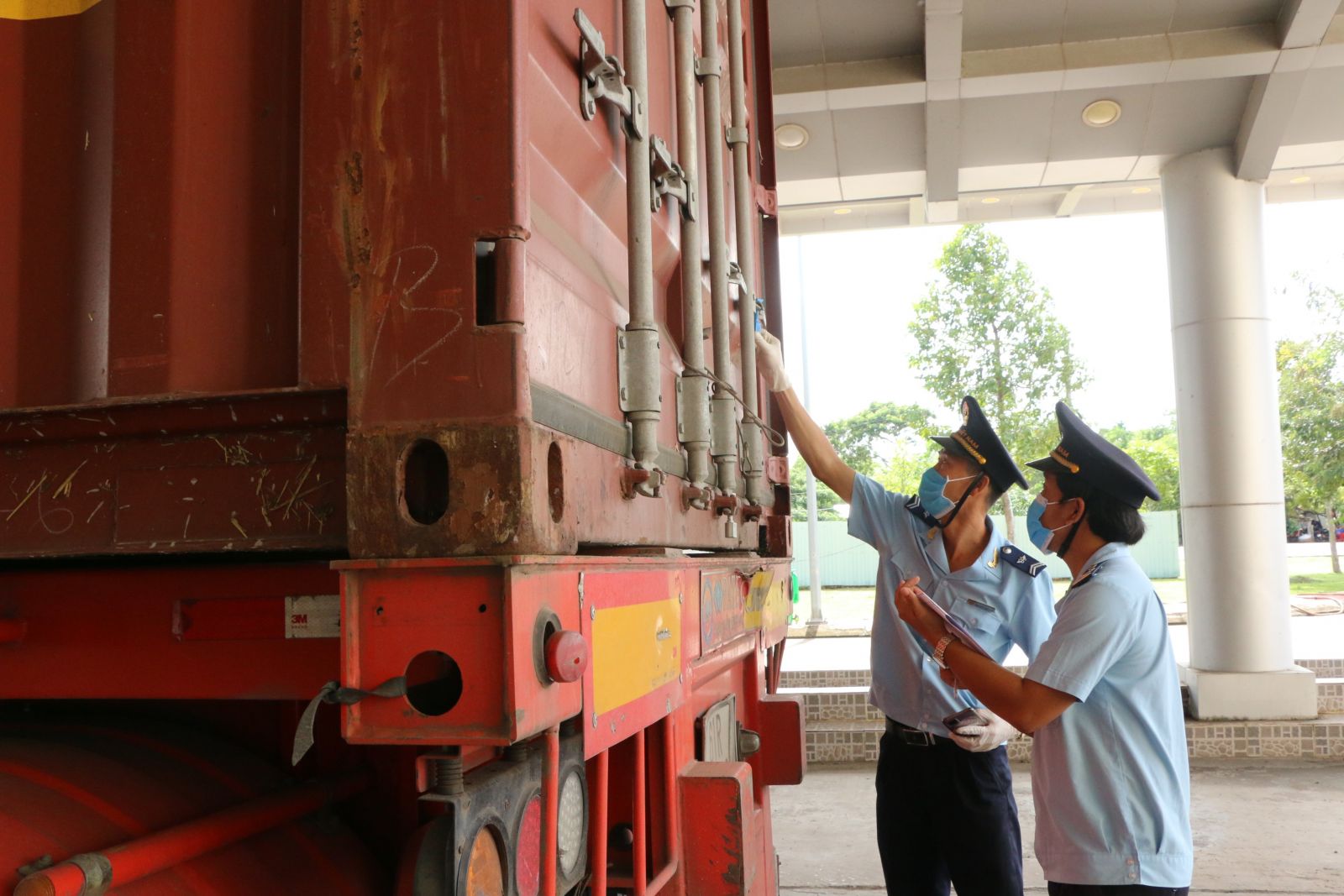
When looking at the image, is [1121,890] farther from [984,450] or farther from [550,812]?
[550,812]

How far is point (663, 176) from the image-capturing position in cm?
198

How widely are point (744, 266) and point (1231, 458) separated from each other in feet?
16.7

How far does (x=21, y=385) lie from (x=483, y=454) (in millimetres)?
651

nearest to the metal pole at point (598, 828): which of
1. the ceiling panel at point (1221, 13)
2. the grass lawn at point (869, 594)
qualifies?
the ceiling panel at point (1221, 13)

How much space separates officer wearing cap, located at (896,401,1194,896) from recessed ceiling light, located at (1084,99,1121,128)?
468 centimetres

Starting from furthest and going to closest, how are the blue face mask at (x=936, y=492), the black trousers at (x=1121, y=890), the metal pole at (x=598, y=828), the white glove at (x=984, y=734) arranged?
the blue face mask at (x=936, y=492)
the white glove at (x=984, y=734)
the black trousers at (x=1121, y=890)
the metal pole at (x=598, y=828)

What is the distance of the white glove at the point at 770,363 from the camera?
3.22 m

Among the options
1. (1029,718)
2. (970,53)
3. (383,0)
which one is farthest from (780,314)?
(970,53)

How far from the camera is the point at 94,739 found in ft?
5.03

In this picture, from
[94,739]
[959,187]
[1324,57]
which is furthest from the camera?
[959,187]

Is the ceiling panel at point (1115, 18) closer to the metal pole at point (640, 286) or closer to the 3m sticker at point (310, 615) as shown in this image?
the metal pole at point (640, 286)

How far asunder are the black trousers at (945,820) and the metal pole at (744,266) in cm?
113

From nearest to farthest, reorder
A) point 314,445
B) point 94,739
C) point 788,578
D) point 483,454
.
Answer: point 483,454, point 314,445, point 94,739, point 788,578

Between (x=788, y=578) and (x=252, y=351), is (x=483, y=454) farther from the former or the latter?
(x=788, y=578)
